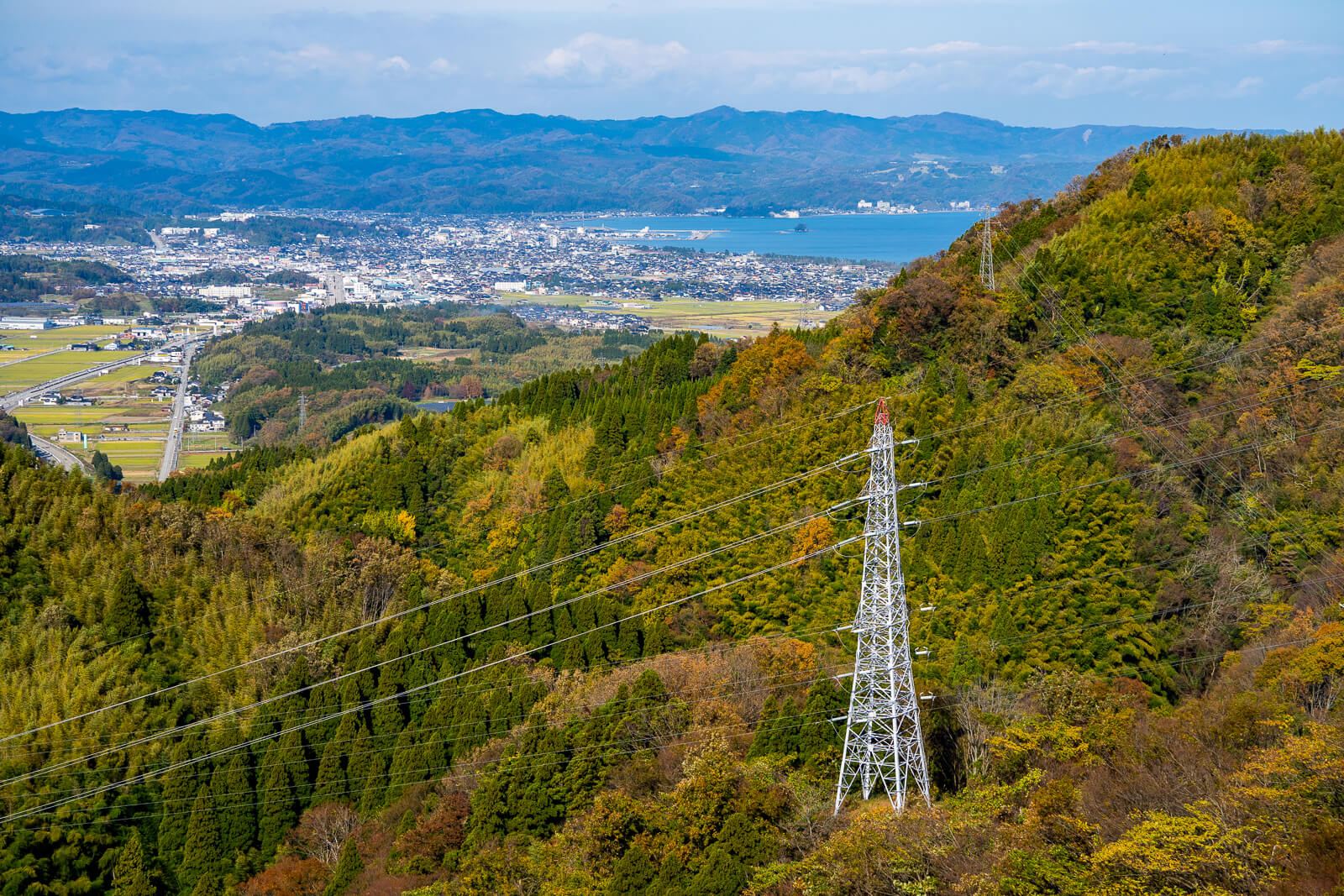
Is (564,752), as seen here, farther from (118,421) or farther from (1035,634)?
(118,421)

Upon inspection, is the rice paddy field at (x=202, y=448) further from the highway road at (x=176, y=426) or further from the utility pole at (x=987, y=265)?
the utility pole at (x=987, y=265)

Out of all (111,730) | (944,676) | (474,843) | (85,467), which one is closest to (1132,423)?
(944,676)

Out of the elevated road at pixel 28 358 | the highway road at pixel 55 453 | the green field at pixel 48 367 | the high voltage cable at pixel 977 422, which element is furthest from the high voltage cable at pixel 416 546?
the elevated road at pixel 28 358

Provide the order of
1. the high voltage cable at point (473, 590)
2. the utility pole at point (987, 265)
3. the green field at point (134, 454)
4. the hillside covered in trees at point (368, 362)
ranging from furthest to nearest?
1. the hillside covered in trees at point (368, 362)
2. the green field at point (134, 454)
3. the utility pole at point (987, 265)
4. the high voltage cable at point (473, 590)

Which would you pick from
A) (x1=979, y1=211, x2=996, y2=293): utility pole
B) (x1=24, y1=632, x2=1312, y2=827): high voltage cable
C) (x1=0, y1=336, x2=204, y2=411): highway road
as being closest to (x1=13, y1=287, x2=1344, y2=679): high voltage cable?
(x1=979, y1=211, x2=996, y2=293): utility pole

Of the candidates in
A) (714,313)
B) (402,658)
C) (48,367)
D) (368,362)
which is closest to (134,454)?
(368,362)

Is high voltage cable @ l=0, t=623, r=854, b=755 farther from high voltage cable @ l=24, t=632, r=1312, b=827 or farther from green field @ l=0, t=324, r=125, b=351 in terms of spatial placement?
green field @ l=0, t=324, r=125, b=351

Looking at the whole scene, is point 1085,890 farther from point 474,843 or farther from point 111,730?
point 111,730
